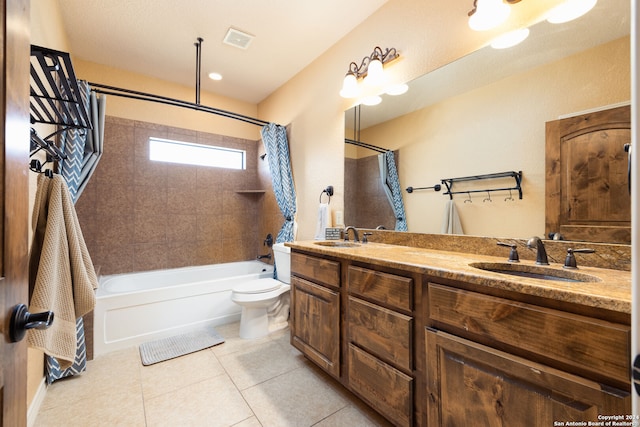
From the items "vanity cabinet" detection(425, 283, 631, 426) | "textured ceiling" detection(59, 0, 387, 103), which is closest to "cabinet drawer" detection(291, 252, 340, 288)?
"vanity cabinet" detection(425, 283, 631, 426)

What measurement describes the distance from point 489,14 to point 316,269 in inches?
67.3

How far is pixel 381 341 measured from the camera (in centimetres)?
127

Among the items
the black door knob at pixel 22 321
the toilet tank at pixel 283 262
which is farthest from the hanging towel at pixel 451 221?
the black door knob at pixel 22 321

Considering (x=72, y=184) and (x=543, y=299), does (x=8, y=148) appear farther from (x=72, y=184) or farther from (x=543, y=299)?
(x=72, y=184)

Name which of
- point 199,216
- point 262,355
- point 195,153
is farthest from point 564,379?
point 195,153

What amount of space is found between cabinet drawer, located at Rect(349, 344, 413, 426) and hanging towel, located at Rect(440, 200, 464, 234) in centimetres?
89

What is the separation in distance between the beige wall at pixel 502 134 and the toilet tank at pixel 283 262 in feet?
4.24

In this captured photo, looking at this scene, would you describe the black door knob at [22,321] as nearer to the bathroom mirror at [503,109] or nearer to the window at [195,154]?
the bathroom mirror at [503,109]

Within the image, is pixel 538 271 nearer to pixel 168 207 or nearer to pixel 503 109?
pixel 503 109

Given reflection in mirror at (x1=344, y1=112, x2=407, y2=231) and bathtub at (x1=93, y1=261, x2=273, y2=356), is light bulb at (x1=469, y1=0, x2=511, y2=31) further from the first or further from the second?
bathtub at (x1=93, y1=261, x2=273, y2=356)

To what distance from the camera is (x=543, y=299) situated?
0.80 metres

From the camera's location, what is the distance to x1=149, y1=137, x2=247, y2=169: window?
3072mm

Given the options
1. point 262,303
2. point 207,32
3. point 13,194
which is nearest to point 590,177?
point 13,194

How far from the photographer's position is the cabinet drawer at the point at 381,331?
3.80 ft
